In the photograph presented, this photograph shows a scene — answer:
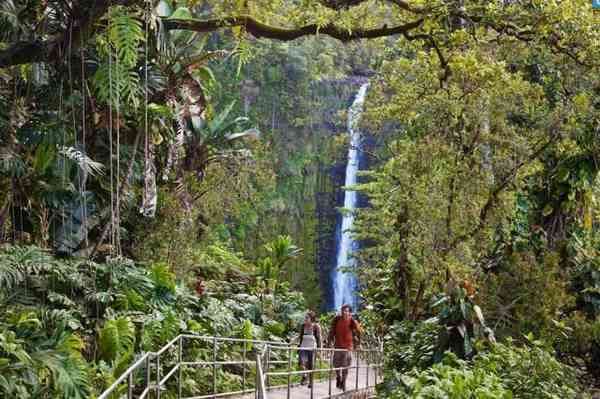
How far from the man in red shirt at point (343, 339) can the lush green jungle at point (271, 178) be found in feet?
2.42

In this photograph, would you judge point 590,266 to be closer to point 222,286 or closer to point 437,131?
point 437,131

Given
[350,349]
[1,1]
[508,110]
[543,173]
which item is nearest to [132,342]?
[350,349]

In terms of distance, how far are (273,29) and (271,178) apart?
1289 centimetres

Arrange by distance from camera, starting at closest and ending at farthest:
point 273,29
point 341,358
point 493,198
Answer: point 273,29, point 341,358, point 493,198

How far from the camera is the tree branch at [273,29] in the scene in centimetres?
638

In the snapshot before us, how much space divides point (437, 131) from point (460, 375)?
528 cm

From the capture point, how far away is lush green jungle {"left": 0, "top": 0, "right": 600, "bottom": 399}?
646 centimetres

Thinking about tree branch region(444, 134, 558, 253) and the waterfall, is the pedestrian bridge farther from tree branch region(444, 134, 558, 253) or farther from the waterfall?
the waterfall

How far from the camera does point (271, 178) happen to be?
1945 centimetres

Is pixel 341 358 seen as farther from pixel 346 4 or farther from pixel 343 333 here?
pixel 346 4

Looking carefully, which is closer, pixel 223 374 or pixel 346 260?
pixel 223 374

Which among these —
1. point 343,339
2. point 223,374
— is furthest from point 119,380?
point 223,374

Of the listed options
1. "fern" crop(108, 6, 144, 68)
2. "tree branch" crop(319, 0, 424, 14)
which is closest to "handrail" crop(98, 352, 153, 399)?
"fern" crop(108, 6, 144, 68)

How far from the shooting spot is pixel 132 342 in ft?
29.4
